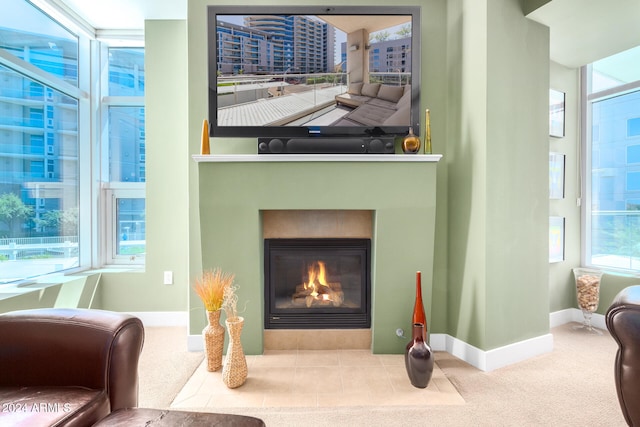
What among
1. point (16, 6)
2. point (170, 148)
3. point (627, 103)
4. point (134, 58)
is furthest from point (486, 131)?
point (16, 6)

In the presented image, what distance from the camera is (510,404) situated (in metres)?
1.92

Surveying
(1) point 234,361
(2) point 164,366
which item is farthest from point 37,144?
(1) point 234,361

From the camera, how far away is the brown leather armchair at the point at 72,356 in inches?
50.1

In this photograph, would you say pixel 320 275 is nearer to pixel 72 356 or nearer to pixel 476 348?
pixel 476 348

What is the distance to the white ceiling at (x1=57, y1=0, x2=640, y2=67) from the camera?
2.34 metres

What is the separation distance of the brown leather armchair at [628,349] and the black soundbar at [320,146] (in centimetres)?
158

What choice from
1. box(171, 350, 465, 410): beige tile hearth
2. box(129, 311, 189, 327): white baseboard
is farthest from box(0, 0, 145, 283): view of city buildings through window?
box(171, 350, 465, 410): beige tile hearth

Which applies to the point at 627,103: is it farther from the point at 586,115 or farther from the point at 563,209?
the point at 563,209

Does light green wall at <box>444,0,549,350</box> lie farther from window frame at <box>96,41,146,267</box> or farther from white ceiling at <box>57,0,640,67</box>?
window frame at <box>96,41,146,267</box>

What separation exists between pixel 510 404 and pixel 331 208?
1.55 m

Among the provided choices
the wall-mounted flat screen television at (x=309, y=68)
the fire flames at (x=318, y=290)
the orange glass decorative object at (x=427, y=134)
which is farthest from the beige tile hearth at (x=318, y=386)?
the wall-mounted flat screen television at (x=309, y=68)

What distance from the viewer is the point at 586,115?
10.7ft

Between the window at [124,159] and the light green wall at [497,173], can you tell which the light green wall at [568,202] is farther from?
the window at [124,159]

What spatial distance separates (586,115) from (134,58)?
433cm
